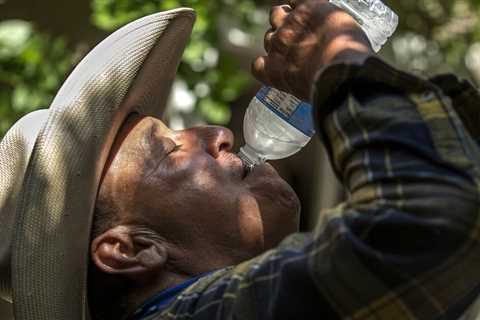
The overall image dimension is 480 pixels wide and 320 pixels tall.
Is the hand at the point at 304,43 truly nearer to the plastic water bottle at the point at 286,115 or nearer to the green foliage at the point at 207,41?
the plastic water bottle at the point at 286,115

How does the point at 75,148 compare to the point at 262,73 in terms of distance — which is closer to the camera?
the point at 262,73

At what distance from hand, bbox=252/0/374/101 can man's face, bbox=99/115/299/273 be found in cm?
39

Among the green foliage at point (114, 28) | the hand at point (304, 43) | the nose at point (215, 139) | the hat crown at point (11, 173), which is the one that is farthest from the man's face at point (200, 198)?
the green foliage at point (114, 28)

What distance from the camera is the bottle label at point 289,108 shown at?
2.94 meters

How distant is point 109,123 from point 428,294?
955mm

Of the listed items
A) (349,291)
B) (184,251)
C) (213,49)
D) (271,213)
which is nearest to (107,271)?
(184,251)

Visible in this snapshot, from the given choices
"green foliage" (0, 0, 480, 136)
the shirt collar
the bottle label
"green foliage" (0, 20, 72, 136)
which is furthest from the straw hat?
"green foliage" (0, 20, 72, 136)

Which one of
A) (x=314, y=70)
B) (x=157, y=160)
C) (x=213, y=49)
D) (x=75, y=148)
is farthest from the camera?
(x=213, y=49)

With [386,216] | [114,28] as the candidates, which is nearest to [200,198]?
[386,216]

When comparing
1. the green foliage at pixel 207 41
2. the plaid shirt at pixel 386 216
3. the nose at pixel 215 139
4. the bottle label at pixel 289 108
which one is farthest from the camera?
the green foliage at pixel 207 41

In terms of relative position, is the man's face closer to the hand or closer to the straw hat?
the straw hat

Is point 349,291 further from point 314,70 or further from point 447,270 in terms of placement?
point 314,70

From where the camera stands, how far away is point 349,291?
2.04 meters

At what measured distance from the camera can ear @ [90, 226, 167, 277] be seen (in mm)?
2646
